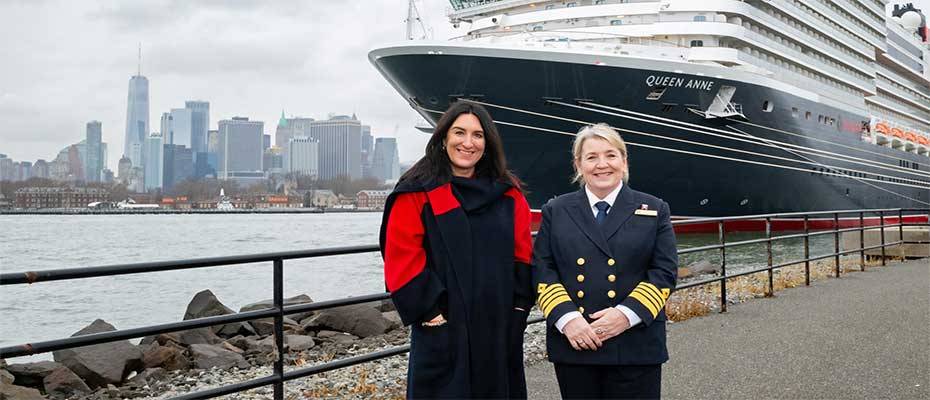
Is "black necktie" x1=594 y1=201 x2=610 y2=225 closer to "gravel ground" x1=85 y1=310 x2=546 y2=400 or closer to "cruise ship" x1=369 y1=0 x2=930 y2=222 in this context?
"gravel ground" x1=85 y1=310 x2=546 y2=400

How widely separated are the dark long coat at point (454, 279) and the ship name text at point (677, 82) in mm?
18731

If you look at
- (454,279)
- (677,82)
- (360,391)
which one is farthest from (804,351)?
(677,82)

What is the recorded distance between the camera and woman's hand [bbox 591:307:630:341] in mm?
2590

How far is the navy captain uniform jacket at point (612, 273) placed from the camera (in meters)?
2.63

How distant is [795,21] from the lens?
2927 cm

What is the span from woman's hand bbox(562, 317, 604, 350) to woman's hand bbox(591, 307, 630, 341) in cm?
2

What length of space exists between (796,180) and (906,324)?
20.4 metres

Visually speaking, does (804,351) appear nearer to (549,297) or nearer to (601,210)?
(601,210)

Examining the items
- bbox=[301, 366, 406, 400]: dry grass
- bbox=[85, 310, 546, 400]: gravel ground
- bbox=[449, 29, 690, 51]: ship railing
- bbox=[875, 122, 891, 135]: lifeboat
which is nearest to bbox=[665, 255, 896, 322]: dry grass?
bbox=[85, 310, 546, 400]: gravel ground

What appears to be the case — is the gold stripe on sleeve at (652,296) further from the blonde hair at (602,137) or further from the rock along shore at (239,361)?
the rock along shore at (239,361)

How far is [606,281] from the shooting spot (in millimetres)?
2654

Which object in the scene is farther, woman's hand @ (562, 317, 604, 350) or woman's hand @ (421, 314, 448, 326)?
woman's hand @ (562, 317, 604, 350)

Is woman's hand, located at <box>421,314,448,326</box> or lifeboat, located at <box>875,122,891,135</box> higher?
lifeboat, located at <box>875,122,891,135</box>

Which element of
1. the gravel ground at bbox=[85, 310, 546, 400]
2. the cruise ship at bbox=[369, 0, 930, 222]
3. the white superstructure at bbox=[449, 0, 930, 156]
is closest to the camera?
the gravel ground at bbox=[85, 310, 546, 400]
